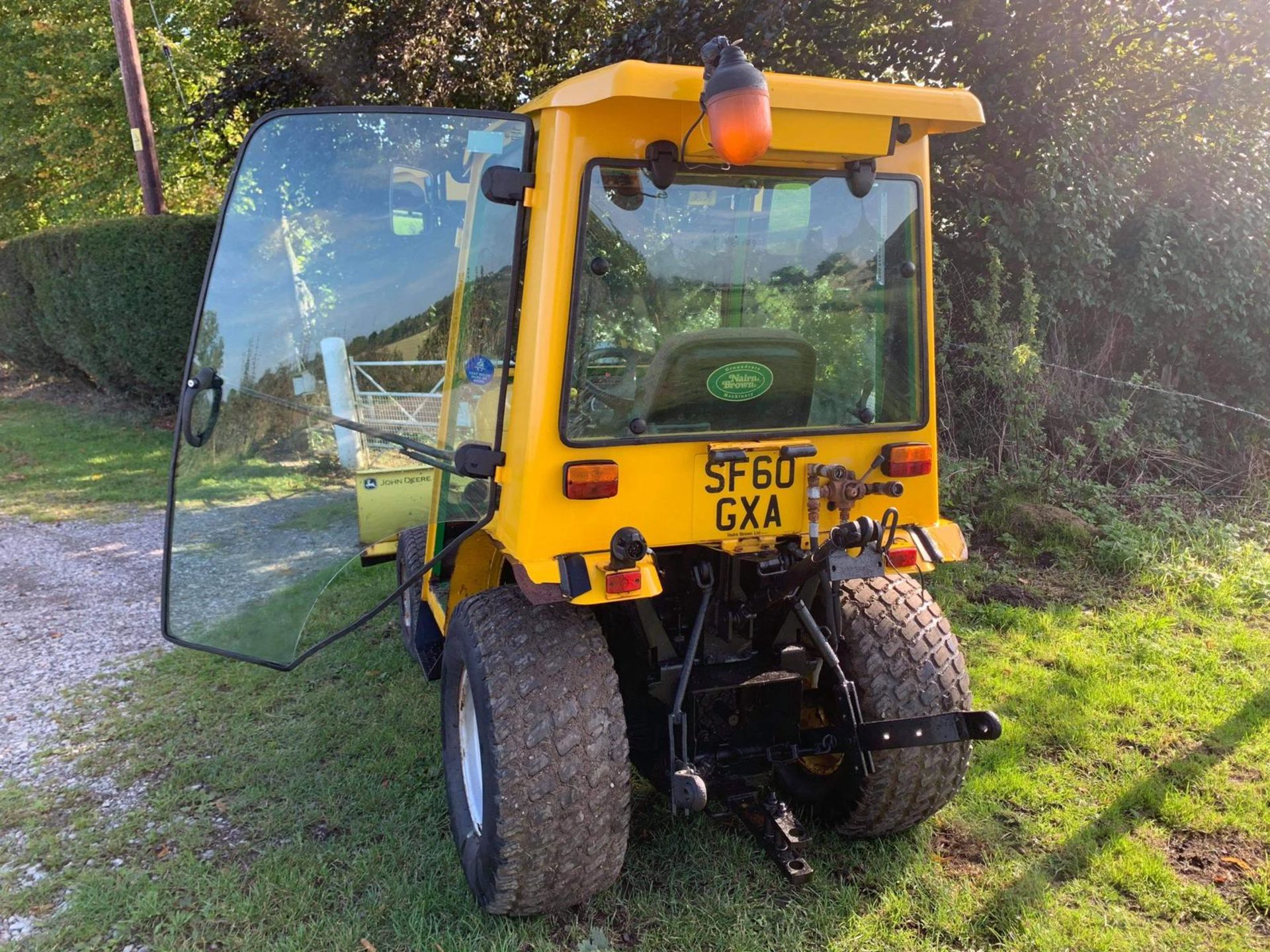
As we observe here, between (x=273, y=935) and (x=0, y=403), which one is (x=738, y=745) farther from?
(x=0, y=403)

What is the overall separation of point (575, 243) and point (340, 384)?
3.29 ft

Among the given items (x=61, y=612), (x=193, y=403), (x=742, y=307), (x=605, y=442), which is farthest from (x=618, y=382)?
(x=61, y=612)

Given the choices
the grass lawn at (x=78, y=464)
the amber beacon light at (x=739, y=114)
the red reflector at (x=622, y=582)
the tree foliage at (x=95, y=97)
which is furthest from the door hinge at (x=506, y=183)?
the tree foliage at (x=95, y=97)

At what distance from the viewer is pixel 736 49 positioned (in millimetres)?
1892

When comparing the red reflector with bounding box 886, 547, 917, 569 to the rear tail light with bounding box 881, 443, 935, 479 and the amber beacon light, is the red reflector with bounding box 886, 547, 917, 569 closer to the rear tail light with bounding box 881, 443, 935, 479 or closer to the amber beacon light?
the rear tail light with bounding box 881, 443, 935, 479

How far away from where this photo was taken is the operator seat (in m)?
2.37

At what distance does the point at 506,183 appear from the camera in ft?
7.56

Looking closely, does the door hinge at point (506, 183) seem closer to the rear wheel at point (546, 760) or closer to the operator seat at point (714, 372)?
the operator seat at point (714, 372)

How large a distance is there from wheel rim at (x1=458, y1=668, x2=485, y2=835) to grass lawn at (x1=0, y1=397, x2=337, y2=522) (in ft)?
18.1

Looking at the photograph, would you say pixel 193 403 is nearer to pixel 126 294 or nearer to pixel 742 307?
pixel 742 307

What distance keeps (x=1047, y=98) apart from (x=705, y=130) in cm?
492

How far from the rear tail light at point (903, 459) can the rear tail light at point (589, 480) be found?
0.84m

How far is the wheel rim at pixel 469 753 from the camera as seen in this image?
8.97ft

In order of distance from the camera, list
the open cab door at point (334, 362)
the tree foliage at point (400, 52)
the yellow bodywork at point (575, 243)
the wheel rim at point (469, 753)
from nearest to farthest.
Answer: the yellow bodywork at point (575, 243), the open cab door at point (334, 362), the wheel rim at point (469, 753), the tree foliage at point (400, 52)
